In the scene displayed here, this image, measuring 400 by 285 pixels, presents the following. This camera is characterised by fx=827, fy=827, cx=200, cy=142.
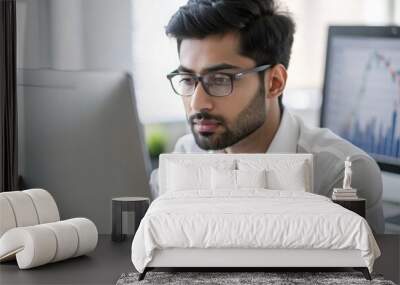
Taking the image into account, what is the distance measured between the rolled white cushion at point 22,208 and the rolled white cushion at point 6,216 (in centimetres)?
3

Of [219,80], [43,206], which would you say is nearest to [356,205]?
[219,80]

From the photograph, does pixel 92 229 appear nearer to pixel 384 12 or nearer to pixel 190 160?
pixel 190 160

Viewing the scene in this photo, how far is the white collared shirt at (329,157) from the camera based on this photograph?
6449 mm

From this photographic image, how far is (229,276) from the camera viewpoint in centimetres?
492

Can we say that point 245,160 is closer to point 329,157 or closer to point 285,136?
point 285,136

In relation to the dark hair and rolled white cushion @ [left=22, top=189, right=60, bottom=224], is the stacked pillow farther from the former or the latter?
rolled white cushion @ [left=22, top=189, right=60, bottom=224]

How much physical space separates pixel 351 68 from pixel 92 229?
2.41 m

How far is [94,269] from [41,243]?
383 millimetres

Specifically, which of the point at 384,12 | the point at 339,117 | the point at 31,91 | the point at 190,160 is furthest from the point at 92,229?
the point at 384,12

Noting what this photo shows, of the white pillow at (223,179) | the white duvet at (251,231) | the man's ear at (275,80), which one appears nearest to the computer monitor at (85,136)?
the white pillow at (223,179)

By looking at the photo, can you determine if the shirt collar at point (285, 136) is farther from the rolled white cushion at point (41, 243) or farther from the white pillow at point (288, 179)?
the rolled white cushion at point (41, 243)

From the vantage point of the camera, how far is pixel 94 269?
5273mm

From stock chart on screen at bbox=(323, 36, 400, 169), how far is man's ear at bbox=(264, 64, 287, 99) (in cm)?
37

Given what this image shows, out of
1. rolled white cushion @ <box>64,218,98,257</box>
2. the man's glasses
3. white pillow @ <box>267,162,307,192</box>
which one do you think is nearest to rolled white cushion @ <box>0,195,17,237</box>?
rolled white cushion @ <box>64,218,98,257</box>
